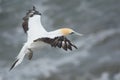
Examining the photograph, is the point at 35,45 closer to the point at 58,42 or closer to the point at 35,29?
the point at 58,42

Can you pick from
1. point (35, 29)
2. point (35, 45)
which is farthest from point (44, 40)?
point (35, 29)

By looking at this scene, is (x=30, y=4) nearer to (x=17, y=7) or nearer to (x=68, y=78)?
(x=17, y=7)

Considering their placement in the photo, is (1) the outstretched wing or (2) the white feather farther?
(2) the white feather

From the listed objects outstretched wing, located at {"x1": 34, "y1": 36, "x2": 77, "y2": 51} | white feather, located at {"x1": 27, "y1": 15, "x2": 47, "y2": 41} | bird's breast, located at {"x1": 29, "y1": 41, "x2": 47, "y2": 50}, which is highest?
white feather, located at {"x1": 27, "y1": 15, "x2": 47, "y2": 41}

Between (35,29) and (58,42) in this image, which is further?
(35,29)

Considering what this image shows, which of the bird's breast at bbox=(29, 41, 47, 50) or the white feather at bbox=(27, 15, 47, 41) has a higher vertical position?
the white feather at bbox=(27, 15, 47, 41)

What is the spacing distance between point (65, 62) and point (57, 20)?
1.55 metres

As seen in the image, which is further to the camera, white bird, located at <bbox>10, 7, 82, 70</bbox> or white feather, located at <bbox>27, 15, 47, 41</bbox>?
white feather, located at <bbox>27, 15, 47, 41</bbox>

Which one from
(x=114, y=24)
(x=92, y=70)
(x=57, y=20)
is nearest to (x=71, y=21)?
(x=57, y=20)

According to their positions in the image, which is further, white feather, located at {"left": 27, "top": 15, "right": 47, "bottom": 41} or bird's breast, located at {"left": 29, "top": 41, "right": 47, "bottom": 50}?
white feather, located at {"left": 27, "top": 15, "right": 47, "bottom": 41}

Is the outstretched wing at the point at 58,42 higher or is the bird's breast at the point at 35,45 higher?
the outstretched wing at the point at 58,42

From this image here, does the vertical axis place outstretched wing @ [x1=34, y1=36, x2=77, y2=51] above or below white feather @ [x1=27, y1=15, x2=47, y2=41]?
below

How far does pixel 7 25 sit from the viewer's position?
11.3m

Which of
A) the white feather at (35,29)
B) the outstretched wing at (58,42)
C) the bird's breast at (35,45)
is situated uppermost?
the white feather at (35,29)
